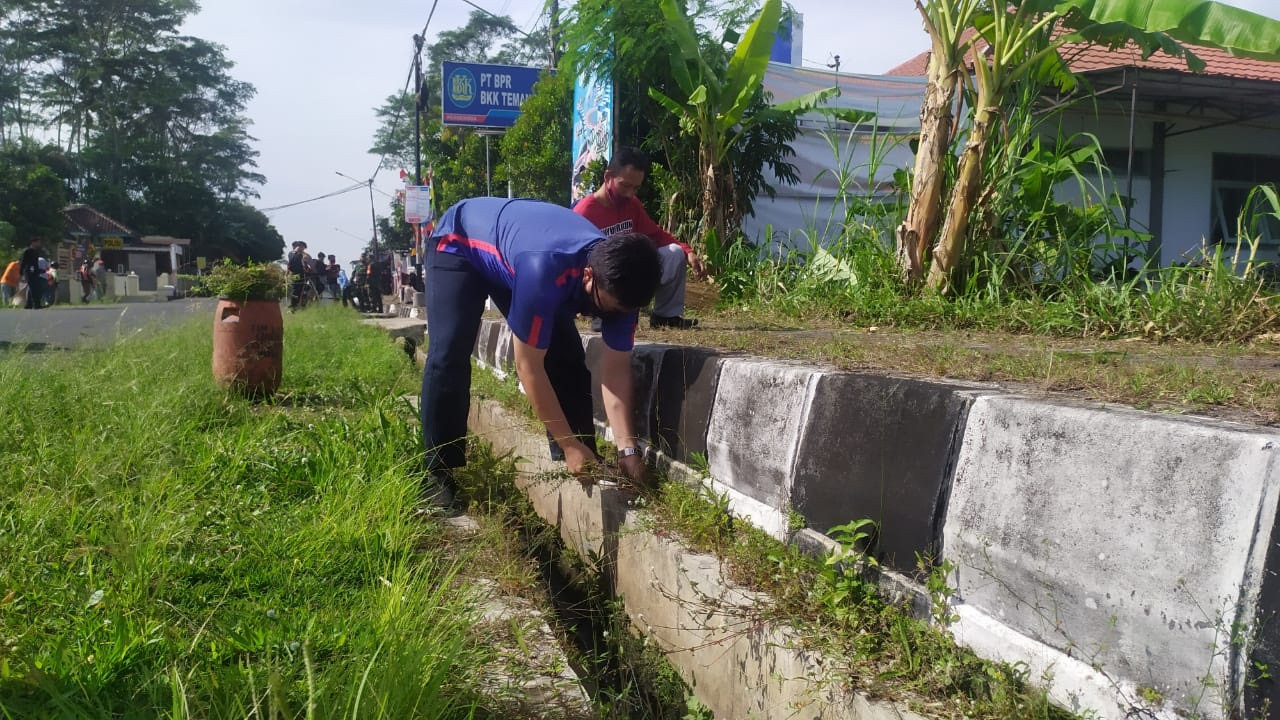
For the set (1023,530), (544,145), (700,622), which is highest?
(544,145)

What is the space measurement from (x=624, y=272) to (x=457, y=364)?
1006 mm

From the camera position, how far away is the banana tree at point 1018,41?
4.03m

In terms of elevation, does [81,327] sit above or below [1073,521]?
below

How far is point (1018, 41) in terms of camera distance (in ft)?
13.9

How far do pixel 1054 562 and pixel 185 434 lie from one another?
3.71 meters

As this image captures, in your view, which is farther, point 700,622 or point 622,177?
point 622,177

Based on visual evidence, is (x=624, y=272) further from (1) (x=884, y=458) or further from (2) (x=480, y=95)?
(2) (x=480, y=95)

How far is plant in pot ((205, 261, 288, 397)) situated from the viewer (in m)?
5.23

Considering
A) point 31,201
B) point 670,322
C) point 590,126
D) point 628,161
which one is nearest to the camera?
point 670,322

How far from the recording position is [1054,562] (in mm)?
1357

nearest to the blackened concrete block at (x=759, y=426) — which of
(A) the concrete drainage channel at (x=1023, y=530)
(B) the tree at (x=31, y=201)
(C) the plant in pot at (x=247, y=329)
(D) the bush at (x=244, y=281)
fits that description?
(A) the concrete drainage channel at (x=1023, y=530)

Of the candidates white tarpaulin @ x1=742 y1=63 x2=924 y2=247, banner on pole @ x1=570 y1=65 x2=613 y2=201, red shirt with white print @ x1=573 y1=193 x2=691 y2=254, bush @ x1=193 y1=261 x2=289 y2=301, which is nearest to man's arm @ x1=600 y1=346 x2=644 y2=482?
red shirt with white print @ x1=573 y1=193 x2=691 y2=254

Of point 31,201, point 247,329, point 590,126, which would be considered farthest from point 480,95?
point 31,201

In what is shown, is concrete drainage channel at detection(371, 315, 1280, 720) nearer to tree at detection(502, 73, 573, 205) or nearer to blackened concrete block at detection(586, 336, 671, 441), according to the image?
blackened concrete block at detection(586, 336, 671, 441)
